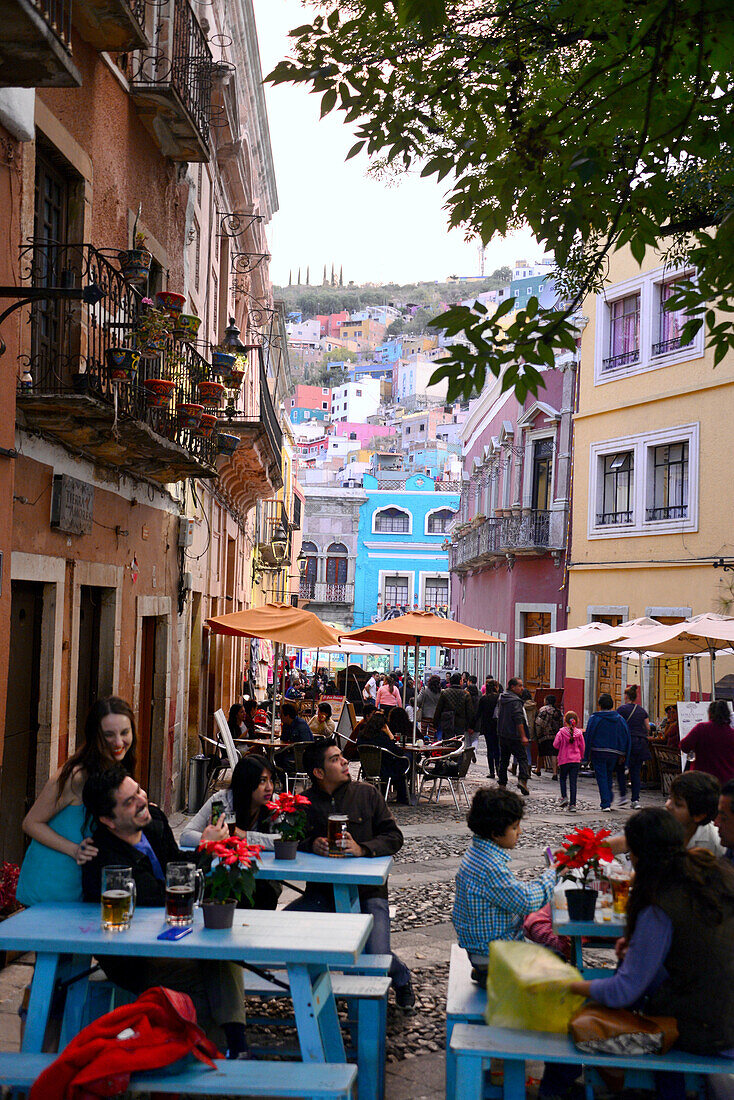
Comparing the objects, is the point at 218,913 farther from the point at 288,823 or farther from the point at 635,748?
the point at 635,748

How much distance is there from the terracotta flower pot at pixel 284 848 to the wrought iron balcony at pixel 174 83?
23.6 ft

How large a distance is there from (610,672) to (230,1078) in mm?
19556

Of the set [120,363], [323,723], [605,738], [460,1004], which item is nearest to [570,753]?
[605,738]

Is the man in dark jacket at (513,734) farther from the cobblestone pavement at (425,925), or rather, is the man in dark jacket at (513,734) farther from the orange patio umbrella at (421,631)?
the orange patio umbrella at (421,631)

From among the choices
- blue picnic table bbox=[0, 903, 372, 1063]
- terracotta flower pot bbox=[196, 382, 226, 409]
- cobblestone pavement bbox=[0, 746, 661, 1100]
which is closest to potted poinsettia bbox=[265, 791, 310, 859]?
cobblestone pavement bbox=[0, 746, 661, 1100]

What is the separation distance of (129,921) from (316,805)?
7.17 ft

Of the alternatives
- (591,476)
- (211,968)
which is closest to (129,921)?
(211,968)

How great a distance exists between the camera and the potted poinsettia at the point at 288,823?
5750 mm

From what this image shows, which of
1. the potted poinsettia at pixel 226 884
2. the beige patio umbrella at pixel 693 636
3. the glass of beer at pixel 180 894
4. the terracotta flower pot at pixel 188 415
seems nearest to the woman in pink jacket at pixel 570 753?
the beige patio umbrella at pixel 693 636

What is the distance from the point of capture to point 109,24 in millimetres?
8086

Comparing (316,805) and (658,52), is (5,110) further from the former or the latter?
(316,805)

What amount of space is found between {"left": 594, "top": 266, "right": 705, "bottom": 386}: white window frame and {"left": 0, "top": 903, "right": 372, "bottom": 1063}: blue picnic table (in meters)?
17.7

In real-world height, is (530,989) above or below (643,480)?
below

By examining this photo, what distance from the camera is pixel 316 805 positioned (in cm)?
642
